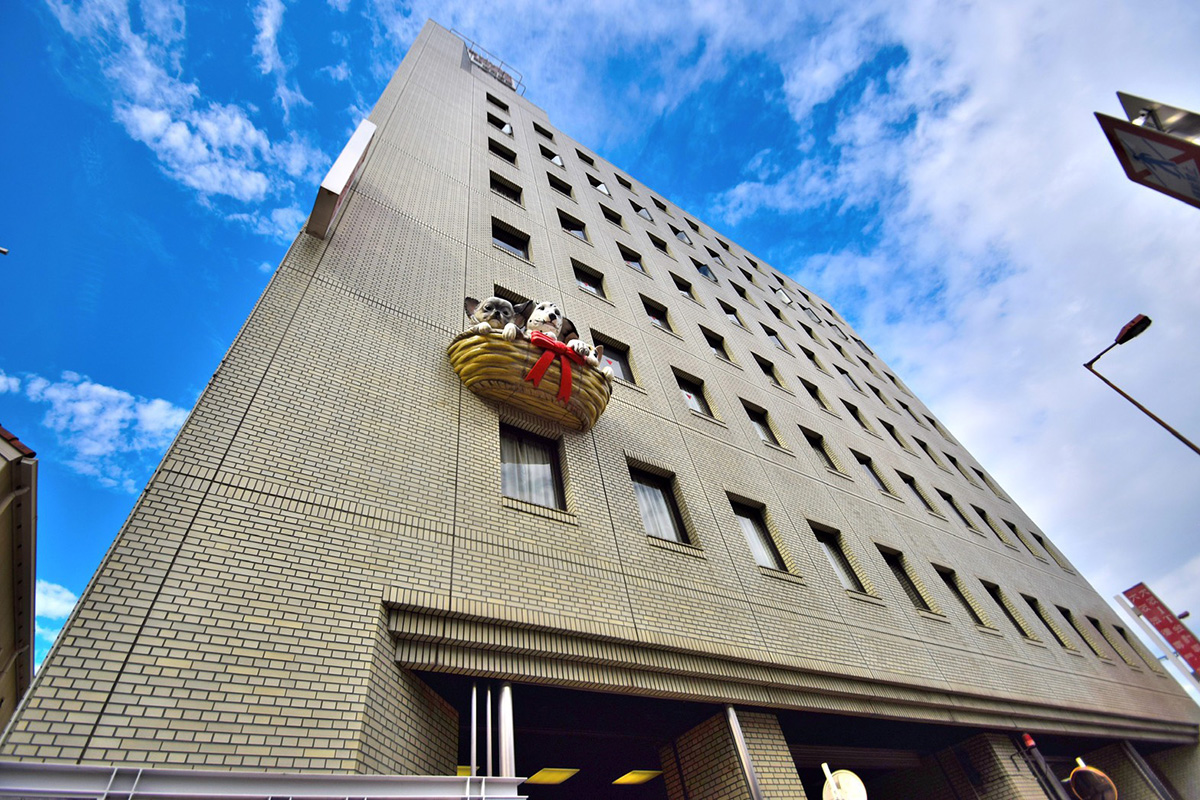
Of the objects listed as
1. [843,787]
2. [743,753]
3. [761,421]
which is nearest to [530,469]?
[743,753]

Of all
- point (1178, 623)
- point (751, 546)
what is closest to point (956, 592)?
point (751, 546)

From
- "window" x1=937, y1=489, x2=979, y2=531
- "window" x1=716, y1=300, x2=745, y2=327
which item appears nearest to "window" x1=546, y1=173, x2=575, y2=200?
"window" x1=716, y1=300, x2=745, y2=327

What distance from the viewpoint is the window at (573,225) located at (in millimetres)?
17109

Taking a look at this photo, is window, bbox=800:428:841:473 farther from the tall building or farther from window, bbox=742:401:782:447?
window, bbox=742:401:782:447

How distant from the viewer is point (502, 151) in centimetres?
1806

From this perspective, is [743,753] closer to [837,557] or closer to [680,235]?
[837,557]

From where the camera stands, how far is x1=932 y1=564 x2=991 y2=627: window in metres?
14.8

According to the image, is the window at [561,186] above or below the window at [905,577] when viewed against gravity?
above

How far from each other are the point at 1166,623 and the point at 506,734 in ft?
92.6

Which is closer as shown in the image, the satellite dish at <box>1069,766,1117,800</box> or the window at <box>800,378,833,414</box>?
the satellite dish at <box>1069,766,1117,800</box>

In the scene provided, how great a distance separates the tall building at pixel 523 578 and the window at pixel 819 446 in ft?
0.38

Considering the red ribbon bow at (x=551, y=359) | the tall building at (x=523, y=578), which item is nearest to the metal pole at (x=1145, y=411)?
the tall building at (x=523, y=578)

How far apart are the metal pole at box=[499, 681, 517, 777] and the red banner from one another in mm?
27584

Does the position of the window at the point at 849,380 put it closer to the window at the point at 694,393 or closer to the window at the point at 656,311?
→ the window at the point at 656,311
